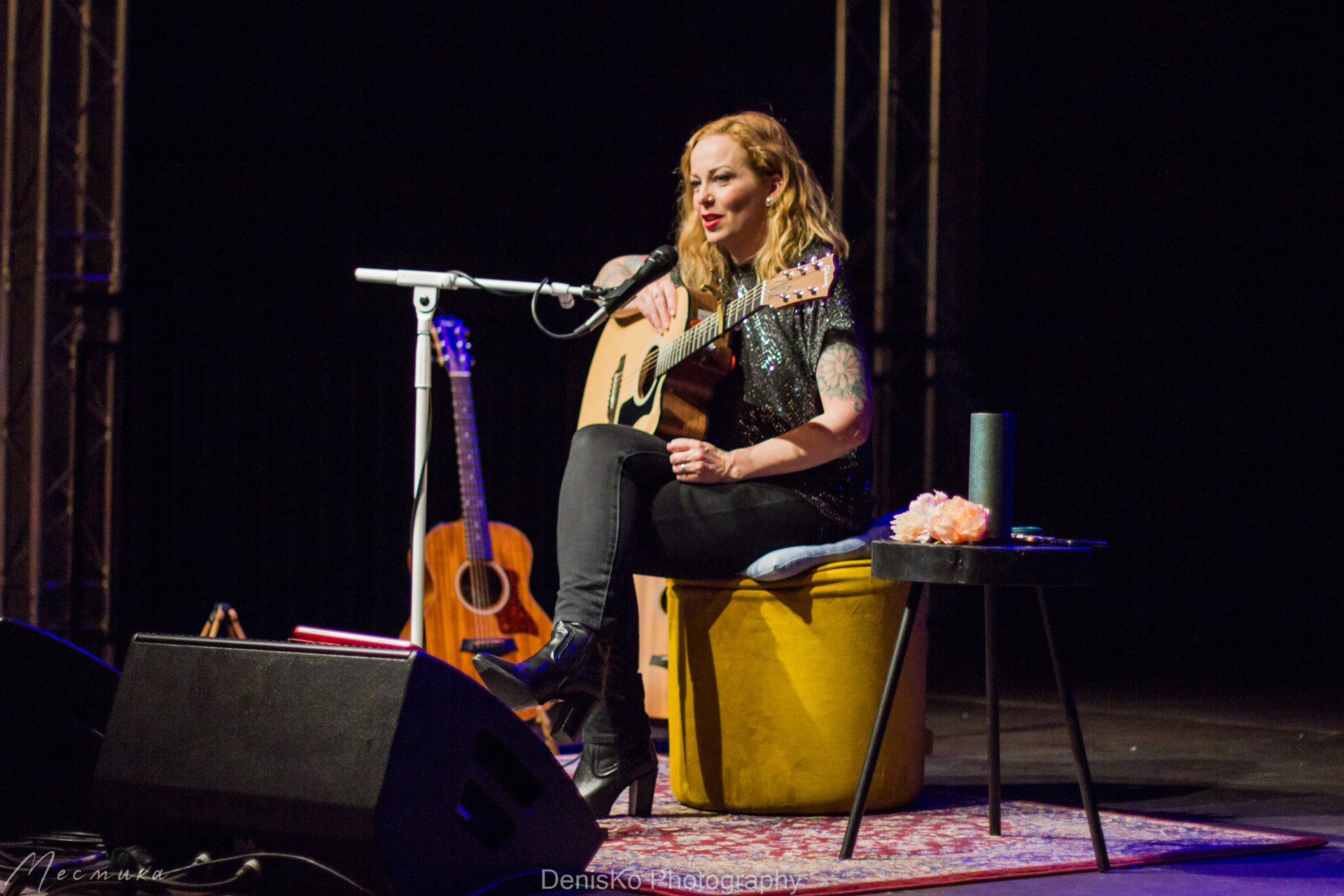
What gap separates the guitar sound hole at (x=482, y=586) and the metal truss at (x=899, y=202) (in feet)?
8.48

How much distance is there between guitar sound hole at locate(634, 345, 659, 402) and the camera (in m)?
3.09

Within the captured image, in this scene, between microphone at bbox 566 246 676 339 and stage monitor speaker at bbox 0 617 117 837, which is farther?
microphone at bbox 566 246 676 339

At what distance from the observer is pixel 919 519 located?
7.80 feet

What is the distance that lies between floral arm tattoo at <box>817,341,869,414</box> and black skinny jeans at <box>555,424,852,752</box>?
0.23 m

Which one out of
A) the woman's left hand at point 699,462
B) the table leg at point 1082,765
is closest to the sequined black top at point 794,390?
the woman's left hand at point 699,462

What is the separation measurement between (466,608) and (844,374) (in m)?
1.52

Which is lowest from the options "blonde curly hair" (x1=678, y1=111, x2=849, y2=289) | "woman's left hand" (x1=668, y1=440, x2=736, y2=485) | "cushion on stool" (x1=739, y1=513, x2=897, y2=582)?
"cushion on stool" (x1=739, y1=513, x2=897, y2=582)

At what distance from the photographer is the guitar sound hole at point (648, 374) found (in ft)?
10.1

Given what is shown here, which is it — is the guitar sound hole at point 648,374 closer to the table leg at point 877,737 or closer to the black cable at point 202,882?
the table leg at point 877,737

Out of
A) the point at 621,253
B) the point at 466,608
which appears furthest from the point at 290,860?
the point at 621,253

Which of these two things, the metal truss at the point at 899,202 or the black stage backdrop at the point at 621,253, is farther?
the black stage backdrop at the point at 621,253

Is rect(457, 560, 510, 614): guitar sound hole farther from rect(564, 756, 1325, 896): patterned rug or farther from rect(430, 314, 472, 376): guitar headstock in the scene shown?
rect(564, 756, 1325, 896): patterned rug

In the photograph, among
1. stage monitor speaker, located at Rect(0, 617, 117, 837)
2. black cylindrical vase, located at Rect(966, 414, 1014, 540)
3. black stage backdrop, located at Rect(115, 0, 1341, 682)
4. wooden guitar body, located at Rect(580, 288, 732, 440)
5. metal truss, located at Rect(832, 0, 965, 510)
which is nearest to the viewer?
stage monitor speaker, located at Rect(0, 617, 117, 837)

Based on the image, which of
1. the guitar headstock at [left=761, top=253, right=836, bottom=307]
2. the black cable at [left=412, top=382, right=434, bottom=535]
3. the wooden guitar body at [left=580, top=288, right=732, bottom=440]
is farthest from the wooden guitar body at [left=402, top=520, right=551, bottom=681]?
the guitar headstock at [left=761, top=253, right=836, bottom=307]
